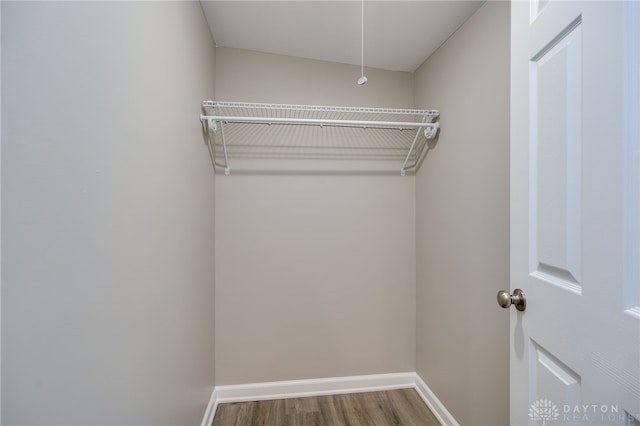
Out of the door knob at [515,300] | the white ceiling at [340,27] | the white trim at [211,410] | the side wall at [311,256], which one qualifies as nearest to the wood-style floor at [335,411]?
the white trim at [211,410]

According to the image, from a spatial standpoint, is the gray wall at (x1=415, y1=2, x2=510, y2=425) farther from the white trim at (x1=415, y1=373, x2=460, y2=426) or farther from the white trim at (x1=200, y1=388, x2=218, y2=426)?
the white trim at (x1=200, y1=388, x2=218, y2=426)

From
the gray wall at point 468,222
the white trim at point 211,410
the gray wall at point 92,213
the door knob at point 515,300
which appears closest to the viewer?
the gray wall at point 92,213

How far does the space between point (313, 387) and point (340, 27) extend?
2.28 metres

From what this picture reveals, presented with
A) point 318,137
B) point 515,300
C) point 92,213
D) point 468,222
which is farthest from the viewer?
point 318,137

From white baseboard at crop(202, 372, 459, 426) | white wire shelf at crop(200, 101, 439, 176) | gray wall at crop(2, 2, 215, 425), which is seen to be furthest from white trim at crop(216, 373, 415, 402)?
white wire shelf at crop(200, 101, 439, 176)

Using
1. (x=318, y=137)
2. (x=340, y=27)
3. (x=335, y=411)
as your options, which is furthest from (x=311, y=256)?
(x=340, y=27)

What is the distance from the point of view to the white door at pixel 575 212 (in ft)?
1.77

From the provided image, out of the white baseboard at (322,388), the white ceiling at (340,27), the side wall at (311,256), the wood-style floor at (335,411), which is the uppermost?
the white ceiling at (340,27)

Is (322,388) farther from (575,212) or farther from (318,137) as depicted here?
(575,212)

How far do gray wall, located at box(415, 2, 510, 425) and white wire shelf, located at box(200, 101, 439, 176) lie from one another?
0.16 metres

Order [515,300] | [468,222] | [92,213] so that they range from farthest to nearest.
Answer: [468,222]
[515,300]
[92,213]

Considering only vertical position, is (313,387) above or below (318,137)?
below

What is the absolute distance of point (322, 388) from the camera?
195 cm

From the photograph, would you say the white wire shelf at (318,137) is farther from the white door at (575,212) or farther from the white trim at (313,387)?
the white trim at (313,387)
